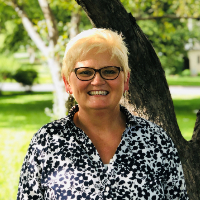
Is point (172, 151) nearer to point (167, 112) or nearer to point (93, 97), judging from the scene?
point (93, 97)

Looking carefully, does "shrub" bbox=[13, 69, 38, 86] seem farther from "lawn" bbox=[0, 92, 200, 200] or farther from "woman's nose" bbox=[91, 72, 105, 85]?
"woman's nose" bbox=[91, 72, 105, 85]

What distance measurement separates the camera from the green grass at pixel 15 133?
6380mm

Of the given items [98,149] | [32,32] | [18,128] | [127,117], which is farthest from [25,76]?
[98,149]

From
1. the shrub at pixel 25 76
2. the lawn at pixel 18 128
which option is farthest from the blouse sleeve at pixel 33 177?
the shrub at pixel 25 76

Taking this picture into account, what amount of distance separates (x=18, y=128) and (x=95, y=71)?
1061 cm

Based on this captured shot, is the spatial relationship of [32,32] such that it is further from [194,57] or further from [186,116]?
[194,57]

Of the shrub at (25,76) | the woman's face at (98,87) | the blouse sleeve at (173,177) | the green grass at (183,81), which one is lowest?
the blouse sleeve at (173,177)

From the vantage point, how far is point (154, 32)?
2078cm

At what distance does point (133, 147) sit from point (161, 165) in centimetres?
21

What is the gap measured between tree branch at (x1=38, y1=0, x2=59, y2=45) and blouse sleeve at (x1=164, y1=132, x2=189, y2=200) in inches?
282

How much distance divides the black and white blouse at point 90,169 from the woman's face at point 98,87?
19 centimetres

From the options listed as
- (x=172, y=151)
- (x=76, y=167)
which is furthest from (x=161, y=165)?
(x=76, y=167)

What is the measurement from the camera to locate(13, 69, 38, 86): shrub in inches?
889

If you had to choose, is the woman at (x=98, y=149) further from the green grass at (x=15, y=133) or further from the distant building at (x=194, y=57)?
the distant building at (x=194, y=57)
